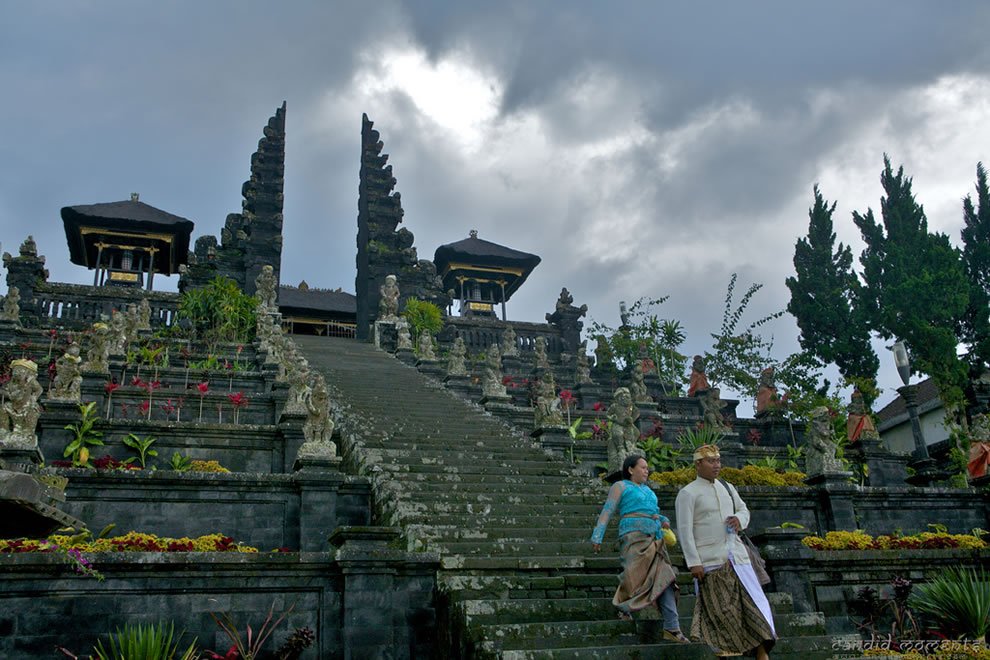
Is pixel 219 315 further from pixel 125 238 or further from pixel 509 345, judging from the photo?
pixel 125 238

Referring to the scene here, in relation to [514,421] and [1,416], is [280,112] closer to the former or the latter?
[514,421]

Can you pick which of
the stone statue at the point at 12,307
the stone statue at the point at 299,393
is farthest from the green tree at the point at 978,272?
the stone statue at the point at 12,307

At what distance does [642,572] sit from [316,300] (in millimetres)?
32933

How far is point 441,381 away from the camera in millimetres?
20172

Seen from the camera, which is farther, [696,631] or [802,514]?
[802,514]

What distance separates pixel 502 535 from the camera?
9531 mm

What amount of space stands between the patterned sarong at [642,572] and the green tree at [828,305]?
20915 mm

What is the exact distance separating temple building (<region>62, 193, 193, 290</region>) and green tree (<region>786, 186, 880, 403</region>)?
2434 cm

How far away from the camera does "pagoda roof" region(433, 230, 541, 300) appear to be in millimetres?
36688

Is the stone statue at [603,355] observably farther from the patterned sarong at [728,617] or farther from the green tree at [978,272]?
the patterned sarong at [728,617]

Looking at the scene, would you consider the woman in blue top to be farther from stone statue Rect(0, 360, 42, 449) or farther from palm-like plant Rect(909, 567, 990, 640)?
stone statue Rect(0, 360, 42, 449)

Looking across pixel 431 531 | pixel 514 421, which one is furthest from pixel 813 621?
pixel 514 421

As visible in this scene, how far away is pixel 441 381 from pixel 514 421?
14.5 feet

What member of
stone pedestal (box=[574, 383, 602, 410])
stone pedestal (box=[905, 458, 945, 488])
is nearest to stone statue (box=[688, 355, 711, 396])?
stone pedestal (box=[574, 383, 602, 410])
